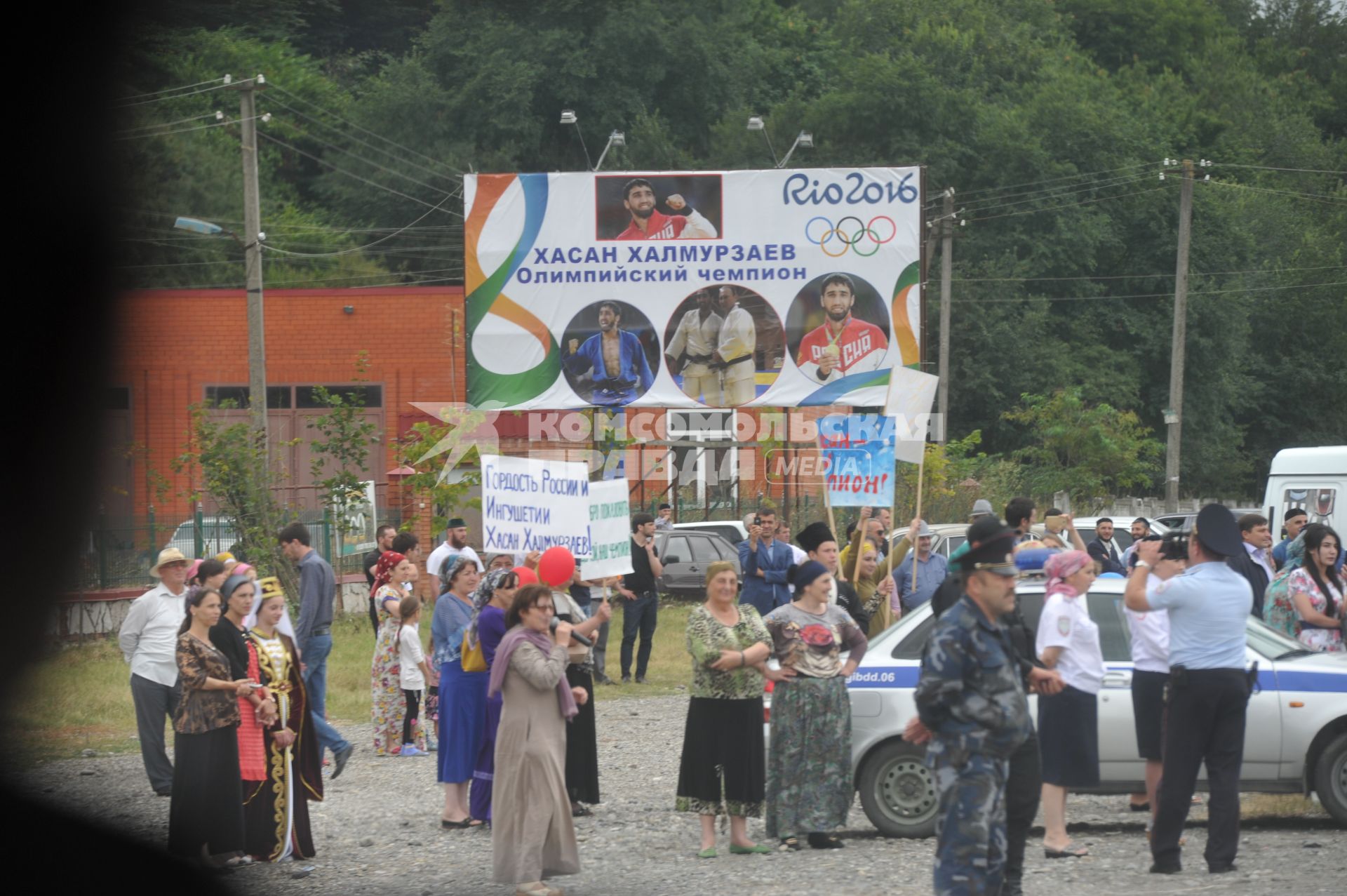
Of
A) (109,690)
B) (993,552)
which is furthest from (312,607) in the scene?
(993,552)

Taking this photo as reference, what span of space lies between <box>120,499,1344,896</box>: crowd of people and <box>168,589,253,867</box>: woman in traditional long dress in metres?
0.01

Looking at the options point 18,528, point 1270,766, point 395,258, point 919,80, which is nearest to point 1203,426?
point 919,80

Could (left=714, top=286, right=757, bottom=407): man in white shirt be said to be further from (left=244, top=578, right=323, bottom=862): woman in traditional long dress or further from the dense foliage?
the dense foliage

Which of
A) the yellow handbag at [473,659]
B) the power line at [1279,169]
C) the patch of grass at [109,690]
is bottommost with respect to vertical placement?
the patch of grass at [109,690]

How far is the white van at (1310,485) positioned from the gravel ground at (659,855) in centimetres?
1150

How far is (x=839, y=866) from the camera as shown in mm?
8953

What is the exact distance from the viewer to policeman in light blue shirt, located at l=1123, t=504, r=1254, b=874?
26.8ft

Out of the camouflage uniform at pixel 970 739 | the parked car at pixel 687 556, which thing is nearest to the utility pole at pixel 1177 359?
the parked car at pixel 687 556

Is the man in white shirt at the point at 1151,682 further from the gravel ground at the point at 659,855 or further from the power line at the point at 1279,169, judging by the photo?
the power line at the point at 1279,169

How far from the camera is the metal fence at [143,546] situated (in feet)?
73.7

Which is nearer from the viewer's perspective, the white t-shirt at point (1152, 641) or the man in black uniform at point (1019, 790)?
the man in black uniform at point (1019, 790)

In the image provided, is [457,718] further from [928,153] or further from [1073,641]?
[928,153]

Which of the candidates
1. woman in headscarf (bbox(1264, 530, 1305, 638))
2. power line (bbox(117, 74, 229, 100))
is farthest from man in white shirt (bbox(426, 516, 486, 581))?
power line (bbox(117, 74, 229, 100))

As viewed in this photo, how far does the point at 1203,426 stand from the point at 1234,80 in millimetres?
19633
